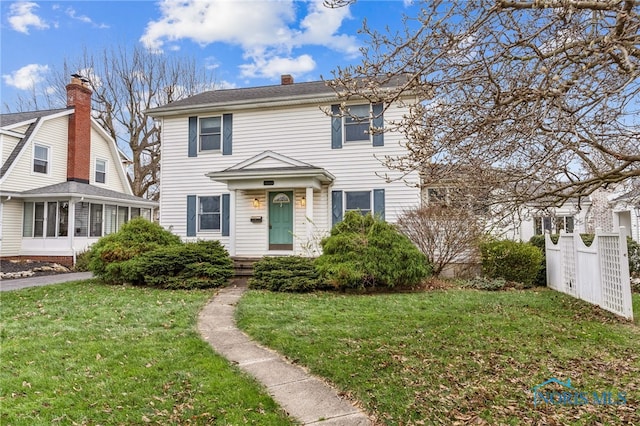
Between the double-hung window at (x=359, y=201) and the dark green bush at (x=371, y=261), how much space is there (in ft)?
9.93

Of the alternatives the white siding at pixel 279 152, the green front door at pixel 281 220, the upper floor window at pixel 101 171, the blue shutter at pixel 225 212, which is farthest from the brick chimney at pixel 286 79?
the upper floor window at pixel 101 171

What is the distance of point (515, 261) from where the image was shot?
10.4 meters

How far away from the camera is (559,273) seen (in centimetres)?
956

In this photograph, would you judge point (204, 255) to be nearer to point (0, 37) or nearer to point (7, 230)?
point (0, 37)

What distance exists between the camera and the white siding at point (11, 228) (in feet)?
52.6

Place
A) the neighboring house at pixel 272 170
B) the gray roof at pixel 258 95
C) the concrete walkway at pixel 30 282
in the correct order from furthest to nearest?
1. the gray roof at pixel 258 95
2. the neighboring house at pixel 272 170
3. the concrete walkway at pixel 30 282

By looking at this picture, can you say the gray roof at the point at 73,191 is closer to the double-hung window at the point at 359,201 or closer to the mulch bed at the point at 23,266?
the mulch bed at the point at 23,266

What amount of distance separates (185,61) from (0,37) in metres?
17.2

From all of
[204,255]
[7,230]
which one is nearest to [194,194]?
[204,255]

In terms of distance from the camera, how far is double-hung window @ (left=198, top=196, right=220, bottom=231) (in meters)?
13.8

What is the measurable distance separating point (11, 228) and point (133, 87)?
37.0 ft

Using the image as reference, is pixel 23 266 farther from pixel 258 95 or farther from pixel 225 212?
pixel 258 95

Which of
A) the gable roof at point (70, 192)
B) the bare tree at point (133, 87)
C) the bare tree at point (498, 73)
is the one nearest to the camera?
the bare tree at point (498, 73)

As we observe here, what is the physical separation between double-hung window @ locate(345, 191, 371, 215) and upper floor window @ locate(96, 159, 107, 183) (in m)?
14.7
